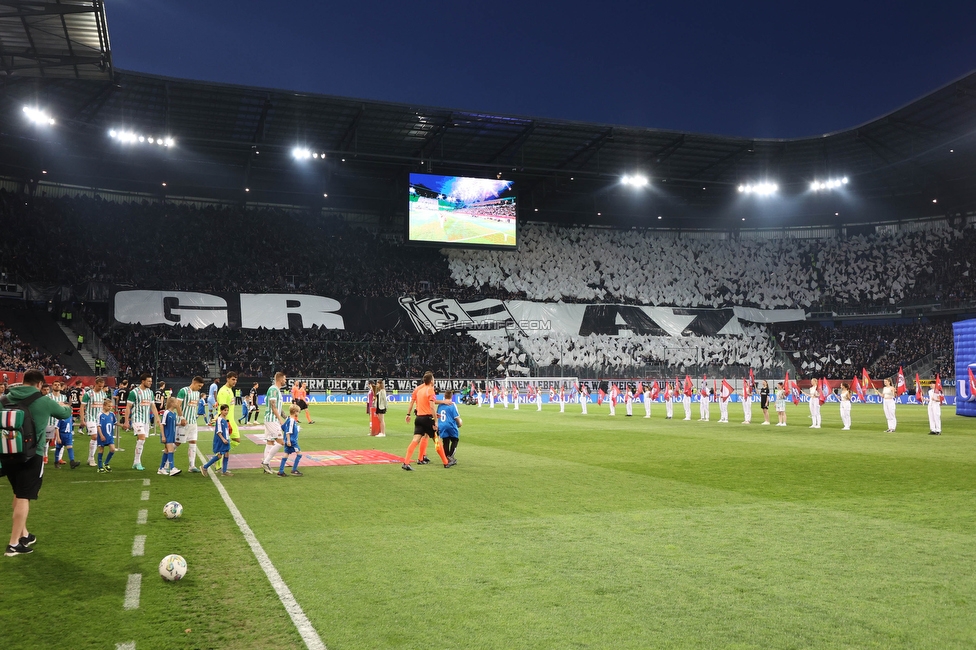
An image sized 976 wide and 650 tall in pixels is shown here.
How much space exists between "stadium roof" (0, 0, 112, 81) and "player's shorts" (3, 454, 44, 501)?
888 inches

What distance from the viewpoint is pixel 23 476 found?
8359 millimetres

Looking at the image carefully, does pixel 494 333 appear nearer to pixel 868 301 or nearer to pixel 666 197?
pixel 666 197

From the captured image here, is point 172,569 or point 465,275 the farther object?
point 465,275

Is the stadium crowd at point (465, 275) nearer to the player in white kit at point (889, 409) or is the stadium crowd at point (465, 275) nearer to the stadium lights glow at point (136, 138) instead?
the stadium lights glow at point (136, 138)

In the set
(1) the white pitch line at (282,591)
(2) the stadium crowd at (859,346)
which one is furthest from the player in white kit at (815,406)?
(2) the stadium crowd at (859,346)

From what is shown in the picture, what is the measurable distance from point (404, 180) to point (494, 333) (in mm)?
15164

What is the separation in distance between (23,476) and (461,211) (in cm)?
4988

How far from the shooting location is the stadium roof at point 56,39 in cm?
2541

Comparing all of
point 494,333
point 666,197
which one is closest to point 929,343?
point 666,197

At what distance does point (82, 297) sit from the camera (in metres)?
49.7

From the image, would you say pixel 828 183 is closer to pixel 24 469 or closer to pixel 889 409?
pixel 889 409

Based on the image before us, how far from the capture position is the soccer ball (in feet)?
23.0

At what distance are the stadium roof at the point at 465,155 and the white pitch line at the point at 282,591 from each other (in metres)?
41.2

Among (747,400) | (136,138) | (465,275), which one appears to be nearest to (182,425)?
(747,400)
